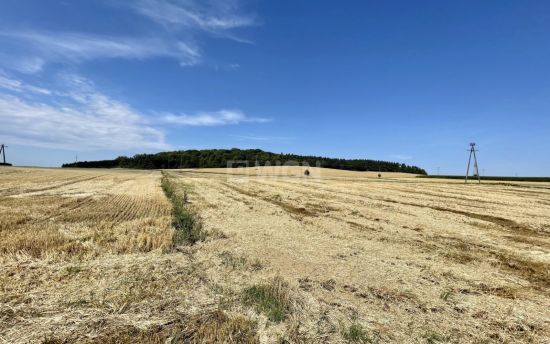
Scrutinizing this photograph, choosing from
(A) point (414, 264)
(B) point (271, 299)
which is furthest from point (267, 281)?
(A) point (414, 264)

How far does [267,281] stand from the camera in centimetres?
706

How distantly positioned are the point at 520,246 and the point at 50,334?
10.9 m

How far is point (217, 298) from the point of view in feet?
20.0

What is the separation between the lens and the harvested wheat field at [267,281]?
Answer: 197 inches

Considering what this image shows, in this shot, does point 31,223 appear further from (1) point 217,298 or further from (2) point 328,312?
(2) point 328,312

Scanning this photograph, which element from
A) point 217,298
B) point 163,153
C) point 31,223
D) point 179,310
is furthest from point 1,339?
point 163,153

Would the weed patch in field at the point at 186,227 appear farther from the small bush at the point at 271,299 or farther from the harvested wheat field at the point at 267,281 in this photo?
the small bush at the point at 271,299

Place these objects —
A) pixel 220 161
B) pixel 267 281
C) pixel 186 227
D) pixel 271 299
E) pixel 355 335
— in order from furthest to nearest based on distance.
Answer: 1. pixel 220 161
2. pixel 186 227
3. pixel 267 281
4. pixel 271 299
5. pixel 355 335

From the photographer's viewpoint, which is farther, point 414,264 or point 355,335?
point 414,264

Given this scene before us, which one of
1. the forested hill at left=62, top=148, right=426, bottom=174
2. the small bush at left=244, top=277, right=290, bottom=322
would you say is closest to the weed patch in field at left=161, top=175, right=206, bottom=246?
the small bush at left=244, top=277, right=290, bottom=322

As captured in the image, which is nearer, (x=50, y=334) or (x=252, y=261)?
(x=50, y=334)

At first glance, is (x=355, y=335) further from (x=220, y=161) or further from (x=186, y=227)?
(x=220, y=161)

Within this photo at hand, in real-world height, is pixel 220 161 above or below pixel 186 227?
above

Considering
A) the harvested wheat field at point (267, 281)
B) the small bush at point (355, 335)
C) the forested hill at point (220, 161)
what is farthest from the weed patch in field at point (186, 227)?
the forested hill at point (220, 161)
